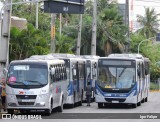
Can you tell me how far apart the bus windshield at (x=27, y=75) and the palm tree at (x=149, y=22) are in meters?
87.4

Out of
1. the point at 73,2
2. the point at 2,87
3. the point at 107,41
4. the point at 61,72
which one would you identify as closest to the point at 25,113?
the point at 2,87

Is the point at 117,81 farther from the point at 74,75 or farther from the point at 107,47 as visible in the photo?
the point at 107,47

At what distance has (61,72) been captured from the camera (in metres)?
31.8

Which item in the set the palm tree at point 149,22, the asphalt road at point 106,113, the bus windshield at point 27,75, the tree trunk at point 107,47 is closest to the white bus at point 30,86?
the bus windshield at point 27,75

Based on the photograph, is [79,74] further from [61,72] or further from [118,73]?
[61,72]

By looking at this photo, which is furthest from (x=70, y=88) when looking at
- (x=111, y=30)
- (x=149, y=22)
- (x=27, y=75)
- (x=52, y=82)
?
(x=149, y=22)

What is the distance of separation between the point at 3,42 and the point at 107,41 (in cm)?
4395

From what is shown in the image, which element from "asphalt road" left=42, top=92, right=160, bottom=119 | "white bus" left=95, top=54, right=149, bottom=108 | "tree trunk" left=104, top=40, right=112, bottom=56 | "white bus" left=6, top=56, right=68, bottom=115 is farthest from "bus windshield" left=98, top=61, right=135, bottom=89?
"tree trunk" left=104, top=40, right=112, bottom=56

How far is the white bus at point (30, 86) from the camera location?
27438mm

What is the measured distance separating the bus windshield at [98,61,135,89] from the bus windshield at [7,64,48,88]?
7.53 m

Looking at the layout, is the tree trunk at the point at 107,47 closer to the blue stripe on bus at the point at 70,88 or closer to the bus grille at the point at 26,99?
the blue stripe on bus at the point at 70,88

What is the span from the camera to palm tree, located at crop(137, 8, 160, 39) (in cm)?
11438

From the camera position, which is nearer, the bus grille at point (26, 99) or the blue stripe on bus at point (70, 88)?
the bus grille at point (26, 99)

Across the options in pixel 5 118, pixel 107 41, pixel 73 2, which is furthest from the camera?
pixel 107 41
